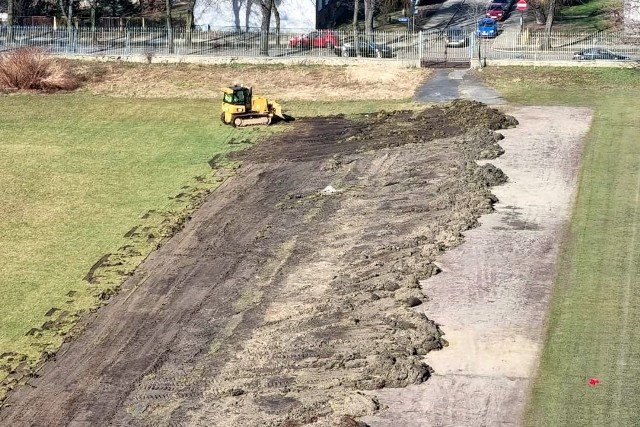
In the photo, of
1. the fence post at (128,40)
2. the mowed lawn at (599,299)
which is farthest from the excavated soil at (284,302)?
the fence post at (128,40)

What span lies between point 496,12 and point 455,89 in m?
23.6

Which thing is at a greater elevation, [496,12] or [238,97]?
[496,12]

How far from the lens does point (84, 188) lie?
41.4 m

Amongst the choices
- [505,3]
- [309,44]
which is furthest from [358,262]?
[505,3]

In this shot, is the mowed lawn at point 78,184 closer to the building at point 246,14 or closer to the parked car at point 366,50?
the parked car at point 366,50

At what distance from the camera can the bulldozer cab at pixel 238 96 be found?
49.4m

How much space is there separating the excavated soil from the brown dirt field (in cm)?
1172

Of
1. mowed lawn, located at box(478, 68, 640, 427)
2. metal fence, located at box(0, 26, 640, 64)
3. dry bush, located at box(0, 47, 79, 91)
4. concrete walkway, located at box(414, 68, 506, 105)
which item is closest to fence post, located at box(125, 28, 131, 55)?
metal fence, located at box(0, 26, 640, 64)

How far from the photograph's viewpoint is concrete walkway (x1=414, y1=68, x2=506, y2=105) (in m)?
53.5

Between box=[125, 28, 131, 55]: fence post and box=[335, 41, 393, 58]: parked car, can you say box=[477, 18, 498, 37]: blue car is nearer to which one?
box=[335, 41, 393, 58]: parked car

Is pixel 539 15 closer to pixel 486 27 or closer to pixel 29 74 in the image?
pixel 486 27

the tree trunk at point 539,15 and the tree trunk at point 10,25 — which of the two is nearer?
the tree trunk at point 10,25

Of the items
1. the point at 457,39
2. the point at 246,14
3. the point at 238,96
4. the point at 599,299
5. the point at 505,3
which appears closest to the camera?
the point at 599,299

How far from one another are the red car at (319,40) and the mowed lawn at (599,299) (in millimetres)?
17782
